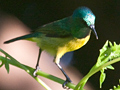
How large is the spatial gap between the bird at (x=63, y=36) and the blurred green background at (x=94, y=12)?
0.77m

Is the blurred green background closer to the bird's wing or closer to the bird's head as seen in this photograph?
the bird's wing

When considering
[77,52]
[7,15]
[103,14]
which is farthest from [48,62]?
[103,14]

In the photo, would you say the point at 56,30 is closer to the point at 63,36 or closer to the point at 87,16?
the point at 63,36

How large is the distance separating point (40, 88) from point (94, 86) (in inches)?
20.4

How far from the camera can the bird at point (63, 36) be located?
3.24ft

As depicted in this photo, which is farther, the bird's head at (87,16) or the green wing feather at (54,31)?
the green wing feather at (54,31)

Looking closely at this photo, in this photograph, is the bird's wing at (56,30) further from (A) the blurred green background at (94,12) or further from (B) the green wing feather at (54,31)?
(A) the blurred green background at (94,12)

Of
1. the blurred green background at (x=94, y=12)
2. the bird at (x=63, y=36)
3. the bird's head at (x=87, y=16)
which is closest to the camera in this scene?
the bird's head at (x=87, y=16)

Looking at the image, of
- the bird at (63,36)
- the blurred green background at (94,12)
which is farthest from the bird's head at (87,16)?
the blurred green background at (94,12)

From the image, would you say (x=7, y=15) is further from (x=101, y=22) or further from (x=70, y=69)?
(x=101, y=22)

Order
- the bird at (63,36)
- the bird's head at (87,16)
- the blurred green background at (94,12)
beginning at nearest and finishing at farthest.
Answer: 1. the bird's head at (87,16)
2. the bird at (63,36)
3. the blurred green background at (94,12)

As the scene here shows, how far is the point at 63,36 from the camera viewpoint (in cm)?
101

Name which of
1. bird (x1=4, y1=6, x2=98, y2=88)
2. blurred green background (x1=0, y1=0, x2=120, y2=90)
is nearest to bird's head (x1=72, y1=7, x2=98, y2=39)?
bird (x1=4, y1=6, x2=98, y2=88)

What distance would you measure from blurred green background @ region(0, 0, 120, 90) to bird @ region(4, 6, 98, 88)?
0.77 metres
